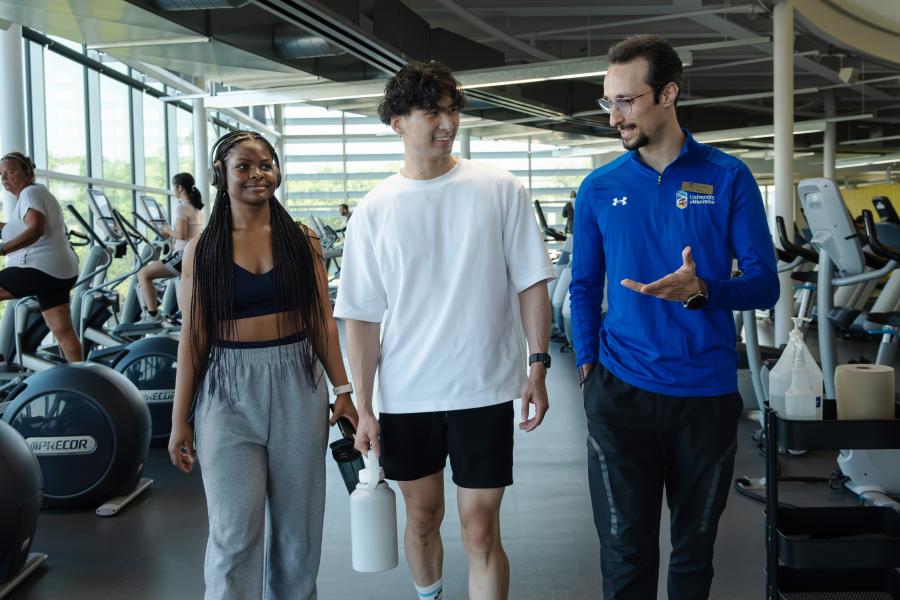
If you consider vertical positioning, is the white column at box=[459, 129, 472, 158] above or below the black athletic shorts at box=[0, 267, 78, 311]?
above

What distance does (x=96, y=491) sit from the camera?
3.92 meters

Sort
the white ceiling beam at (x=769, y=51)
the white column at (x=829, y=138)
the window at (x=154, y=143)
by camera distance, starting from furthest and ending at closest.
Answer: the white column at (x=829, y=138) → the window at (x=154, y=143) → the white ceiling beam at (x=769, y=51)

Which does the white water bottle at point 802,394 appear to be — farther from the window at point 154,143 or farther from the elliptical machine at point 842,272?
the window at point 154,143

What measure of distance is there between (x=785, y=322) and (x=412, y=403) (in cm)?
692

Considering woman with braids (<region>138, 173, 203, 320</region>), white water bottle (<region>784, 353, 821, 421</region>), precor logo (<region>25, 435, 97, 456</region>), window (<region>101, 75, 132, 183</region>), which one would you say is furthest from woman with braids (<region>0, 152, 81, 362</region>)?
window (<region>101, 75, 132, 183</region>)

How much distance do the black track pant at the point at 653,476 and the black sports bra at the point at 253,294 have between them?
A: 818mm

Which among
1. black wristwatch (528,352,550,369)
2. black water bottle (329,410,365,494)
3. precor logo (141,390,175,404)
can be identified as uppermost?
black wristwatch (528,352,550,369)

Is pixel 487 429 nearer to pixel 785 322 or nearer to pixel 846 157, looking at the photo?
pixel 785 322

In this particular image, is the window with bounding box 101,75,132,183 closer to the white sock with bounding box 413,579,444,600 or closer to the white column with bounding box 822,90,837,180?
the white sock with bounding box 413,579,444,600

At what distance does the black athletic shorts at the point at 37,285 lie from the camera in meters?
5.27

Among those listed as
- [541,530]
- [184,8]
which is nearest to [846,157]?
[184,8]

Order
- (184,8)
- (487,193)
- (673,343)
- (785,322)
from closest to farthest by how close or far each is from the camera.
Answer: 1. (673,343)
2. (487,193)
3. (184,8)
4. (785,322)

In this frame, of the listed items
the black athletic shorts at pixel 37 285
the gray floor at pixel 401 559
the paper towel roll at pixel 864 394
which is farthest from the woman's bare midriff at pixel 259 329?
the black athletic shorts at pixel 37 285

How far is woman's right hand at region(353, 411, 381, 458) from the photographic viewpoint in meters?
2.17
